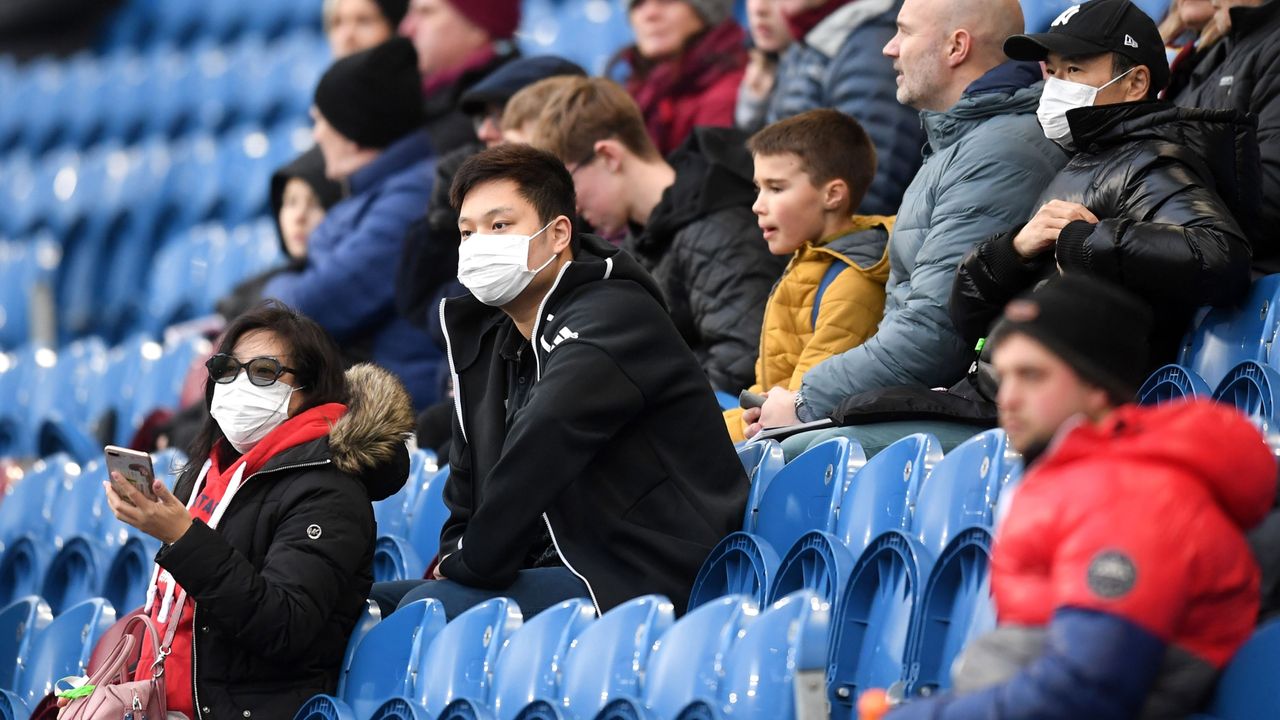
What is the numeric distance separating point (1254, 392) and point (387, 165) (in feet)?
12.2

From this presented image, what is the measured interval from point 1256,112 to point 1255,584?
198cm

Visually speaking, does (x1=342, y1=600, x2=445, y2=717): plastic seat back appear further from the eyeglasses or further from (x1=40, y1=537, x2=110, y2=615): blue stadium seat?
(x1=40, y1=537, x2=110, y2=615): blue stadium seat

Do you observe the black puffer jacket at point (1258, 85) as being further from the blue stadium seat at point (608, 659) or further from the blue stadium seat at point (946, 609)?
the blue stadium seat at point (608, 659)

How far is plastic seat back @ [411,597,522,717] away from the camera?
306cm

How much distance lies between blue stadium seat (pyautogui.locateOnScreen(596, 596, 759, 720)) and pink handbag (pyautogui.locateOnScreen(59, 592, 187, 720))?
98cm

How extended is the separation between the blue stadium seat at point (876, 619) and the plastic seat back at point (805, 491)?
1.37 ft

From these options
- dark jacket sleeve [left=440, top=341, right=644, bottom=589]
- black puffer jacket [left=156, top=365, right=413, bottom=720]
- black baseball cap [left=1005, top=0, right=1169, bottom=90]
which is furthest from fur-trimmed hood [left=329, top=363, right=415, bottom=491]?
black baseball cap [left=1005, top=0, right=1169, bottom=90]

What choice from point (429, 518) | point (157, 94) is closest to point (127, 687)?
point (429, 518)

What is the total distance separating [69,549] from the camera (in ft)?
15.0

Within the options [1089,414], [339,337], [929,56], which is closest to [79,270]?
[339,337]

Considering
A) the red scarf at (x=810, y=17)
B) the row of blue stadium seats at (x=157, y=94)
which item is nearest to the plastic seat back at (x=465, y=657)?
the red scarf at (x=810, y=17)

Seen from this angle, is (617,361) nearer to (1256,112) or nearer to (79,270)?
(1256,112)

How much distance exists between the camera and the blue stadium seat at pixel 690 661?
263 cm

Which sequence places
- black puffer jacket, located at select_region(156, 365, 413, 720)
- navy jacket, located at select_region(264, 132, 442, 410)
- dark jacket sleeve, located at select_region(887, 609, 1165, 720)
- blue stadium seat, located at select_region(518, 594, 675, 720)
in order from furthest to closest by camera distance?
navy jacket, located at select_region(264, 132, 442, 410) → black puffer jacket, located at select_region(156, 365, 413, 720) → blue stadium seat, located at select_region(518, 594, 675, 720) → dark jacket sleeve, located at select_region(887, 609, 1165, 720)
